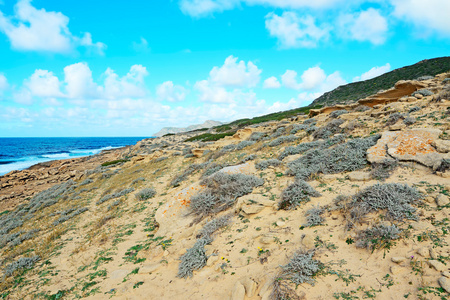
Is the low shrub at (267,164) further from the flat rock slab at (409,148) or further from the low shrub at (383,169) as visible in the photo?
the low shrub at (383,169)

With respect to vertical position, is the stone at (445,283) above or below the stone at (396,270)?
above

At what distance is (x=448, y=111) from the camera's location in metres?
8.30

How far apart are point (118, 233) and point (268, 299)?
6.68 meters

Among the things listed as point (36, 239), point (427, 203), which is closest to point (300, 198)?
point (427, 203)

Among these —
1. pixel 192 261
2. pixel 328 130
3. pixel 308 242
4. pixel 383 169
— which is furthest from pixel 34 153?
pixel 383 169

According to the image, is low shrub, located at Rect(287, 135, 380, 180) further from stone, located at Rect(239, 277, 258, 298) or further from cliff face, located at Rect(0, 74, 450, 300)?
stone, located at Rect(239, 277, 258, 298)

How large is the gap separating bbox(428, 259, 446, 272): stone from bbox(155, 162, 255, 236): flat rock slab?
5.99 m

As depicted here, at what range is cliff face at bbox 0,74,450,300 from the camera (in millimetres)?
3629

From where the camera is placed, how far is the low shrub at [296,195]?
5949mm

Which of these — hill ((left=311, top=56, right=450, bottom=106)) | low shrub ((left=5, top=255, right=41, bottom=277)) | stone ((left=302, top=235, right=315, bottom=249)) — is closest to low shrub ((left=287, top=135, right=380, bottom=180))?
stone ((left=302, top=235, right=315, bottom=249))

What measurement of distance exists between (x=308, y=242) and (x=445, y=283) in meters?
2.04

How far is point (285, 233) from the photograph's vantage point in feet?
16.4

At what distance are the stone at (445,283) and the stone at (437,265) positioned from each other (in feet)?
0.69

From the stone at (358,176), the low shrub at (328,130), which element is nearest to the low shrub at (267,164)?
the stone at (358,176)
